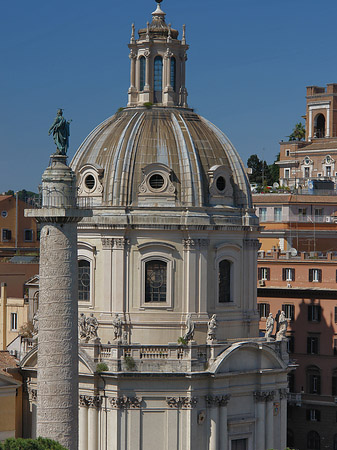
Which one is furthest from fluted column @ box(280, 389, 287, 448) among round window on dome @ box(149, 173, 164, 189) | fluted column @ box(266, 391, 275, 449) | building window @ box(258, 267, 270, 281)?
building window @ box(258, 267, 270, 281)

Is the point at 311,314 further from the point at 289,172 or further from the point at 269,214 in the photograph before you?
the point at 289,172

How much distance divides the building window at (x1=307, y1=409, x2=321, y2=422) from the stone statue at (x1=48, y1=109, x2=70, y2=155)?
4166cm

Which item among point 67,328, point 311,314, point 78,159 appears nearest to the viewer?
point 67,328

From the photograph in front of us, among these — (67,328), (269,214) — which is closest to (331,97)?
(269,214)

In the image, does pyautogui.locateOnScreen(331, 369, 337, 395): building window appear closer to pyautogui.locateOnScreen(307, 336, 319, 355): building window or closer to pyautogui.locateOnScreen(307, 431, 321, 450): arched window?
pyautogui.locateOnScreen(307, 336, 319, 355): building window

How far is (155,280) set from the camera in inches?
3182

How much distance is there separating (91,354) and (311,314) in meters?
26.5

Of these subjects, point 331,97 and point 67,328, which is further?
point 331,97

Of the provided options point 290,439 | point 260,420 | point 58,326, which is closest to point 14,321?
point 290,439

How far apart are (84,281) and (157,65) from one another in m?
12.3

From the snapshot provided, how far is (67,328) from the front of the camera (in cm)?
6394

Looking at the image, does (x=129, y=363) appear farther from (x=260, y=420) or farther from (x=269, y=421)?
(x=269, y=421)

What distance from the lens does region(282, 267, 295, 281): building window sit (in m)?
104

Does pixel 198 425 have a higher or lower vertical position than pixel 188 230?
lower
